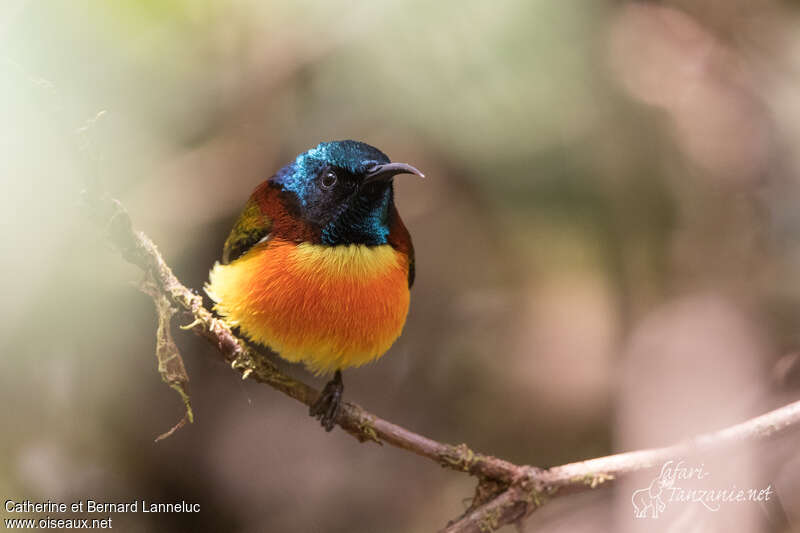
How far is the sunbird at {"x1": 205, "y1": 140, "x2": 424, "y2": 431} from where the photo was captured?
254 centimetres

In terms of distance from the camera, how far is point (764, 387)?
356 cm

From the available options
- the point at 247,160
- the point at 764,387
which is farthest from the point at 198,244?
the point at 764,387

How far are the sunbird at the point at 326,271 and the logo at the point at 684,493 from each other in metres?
1.19

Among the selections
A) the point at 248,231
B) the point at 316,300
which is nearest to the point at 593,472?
the point at 316,300

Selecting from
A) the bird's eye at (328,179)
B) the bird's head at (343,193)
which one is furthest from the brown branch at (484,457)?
the bird's eye at (328,179)

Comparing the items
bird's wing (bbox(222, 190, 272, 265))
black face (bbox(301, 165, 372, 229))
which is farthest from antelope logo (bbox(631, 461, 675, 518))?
bird's wing (bbox(222, 190, 272, 265))

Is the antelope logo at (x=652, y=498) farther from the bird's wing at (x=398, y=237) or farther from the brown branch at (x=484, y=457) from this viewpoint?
the bird's wing at (x=398, y=237)

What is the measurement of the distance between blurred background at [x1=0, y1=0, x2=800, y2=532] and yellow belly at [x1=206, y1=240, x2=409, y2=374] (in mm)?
424

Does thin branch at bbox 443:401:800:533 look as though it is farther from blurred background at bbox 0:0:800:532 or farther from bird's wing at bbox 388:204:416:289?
bird's wing at bbox 388:204:416:289

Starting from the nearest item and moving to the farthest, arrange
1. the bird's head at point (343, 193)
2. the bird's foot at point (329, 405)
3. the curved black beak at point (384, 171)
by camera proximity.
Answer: the curved black beak at point (384, 171) → the bird's head at point (343, 193) → the bird's foot at point (329, 405)

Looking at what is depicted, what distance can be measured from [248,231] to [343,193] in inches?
18.3

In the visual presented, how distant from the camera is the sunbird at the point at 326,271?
254 centimetres

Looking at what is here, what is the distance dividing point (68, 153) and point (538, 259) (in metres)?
2.63

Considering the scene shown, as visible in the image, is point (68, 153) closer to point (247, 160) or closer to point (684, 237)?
point (247, 160)
